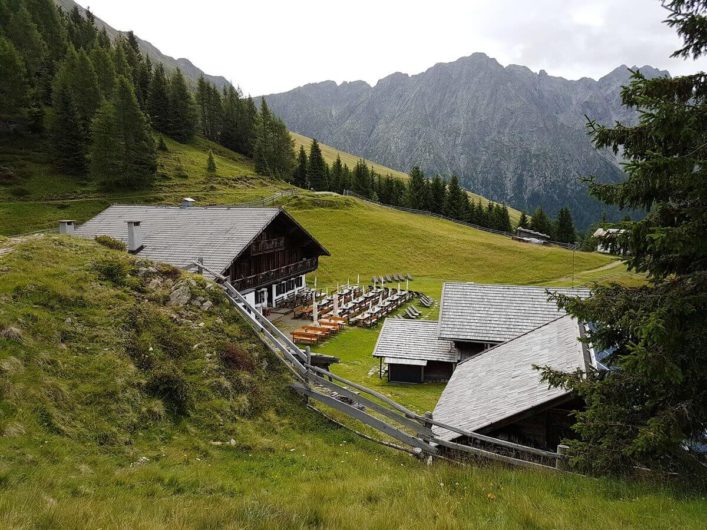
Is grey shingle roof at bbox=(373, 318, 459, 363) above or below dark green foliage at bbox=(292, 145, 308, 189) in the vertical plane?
below

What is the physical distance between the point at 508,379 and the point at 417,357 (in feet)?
33.9

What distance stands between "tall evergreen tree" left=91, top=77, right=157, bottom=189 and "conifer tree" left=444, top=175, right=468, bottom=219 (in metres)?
55.7

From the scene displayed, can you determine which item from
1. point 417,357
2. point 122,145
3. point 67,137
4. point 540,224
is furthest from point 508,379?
point 540,224

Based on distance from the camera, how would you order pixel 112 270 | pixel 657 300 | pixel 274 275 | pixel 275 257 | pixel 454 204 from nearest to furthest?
pixel 657 300 < pixel 112 270 < pixel 274 275 < pixel 275 257 < pixel 454 204

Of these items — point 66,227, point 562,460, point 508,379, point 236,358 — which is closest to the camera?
point 562,460

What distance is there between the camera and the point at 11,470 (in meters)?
7.61

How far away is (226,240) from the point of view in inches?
1246

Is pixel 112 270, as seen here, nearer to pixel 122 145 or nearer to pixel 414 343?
pixel 414 343

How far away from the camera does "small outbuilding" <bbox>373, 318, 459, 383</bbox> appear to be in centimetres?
2392

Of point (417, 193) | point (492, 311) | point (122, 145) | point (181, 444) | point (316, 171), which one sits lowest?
point (492, 311)

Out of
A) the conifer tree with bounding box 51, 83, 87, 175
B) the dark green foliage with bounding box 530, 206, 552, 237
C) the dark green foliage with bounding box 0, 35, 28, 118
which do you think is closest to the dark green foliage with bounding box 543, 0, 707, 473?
the conifer tree with bounding box 51, 83, 87, 175

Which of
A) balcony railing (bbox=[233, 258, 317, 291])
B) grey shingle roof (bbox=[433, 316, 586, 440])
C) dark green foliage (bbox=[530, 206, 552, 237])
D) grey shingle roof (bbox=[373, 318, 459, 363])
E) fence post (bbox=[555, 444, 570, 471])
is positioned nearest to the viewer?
fence post (bbox=[555, 444, 570, 471])

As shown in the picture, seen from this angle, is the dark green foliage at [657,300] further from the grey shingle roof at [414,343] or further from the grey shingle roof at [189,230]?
the grey shingle roof at [189,230]

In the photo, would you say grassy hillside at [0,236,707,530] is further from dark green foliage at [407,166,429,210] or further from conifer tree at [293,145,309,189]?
conifer tree at [293,145,309,189]
